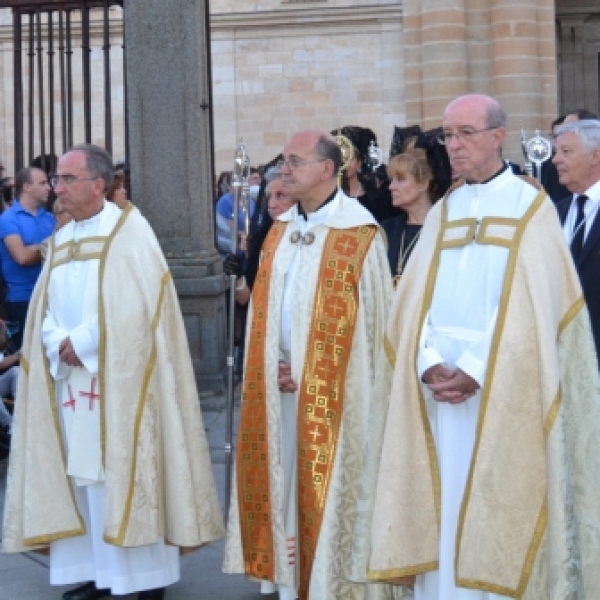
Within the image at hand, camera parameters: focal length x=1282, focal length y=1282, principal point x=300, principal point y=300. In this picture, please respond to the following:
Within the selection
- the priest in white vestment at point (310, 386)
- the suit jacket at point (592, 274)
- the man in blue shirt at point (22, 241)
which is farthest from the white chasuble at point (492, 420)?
the man in blue shirt at point (22, 241)

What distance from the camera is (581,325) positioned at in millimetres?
4258

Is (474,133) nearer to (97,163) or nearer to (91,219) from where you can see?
(97,163)

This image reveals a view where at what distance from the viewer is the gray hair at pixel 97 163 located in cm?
512

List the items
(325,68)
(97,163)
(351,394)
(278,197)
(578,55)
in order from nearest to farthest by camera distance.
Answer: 1. (351,394)
2. (97,163)
3. (278,197)
4. (325,68)
5. (578,55)

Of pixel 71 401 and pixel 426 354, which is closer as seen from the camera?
pixel 426 354

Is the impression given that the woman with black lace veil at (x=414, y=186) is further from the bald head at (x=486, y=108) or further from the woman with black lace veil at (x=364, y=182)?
the bald head at (x=486, y=108)

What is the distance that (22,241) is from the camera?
26.9ft

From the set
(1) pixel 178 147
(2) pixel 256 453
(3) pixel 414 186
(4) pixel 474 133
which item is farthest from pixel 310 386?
(1) pixel 178 147

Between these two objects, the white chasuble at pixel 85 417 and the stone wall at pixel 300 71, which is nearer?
the white chasuble at pixel 85 417

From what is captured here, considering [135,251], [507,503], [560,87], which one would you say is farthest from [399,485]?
[560,87]

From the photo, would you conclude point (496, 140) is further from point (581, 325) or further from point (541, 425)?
point (541, 425)

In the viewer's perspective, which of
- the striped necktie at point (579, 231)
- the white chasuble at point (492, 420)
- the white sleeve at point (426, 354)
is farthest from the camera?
the striped necktie at point (579, 231)

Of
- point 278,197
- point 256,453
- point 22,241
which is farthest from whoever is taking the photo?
point 22,241

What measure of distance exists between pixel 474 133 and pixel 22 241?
460 centimetres
